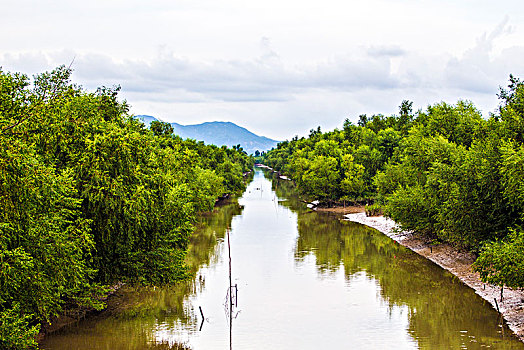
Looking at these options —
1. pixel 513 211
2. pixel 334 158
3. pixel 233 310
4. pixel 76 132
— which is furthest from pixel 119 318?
pixel 334 158

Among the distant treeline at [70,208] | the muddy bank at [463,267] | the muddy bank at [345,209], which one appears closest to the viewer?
the distant treeline at [70,208]

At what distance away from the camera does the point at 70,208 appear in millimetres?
26062

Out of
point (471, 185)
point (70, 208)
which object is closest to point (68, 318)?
point (70, 208)

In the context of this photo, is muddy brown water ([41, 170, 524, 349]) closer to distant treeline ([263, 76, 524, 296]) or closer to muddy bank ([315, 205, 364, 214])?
distant treeline ([263, 76, 524, 296])

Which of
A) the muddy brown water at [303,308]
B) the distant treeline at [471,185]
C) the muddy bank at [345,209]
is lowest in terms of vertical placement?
the muddy brown water at [303,308]

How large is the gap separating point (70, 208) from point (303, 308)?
15.3m

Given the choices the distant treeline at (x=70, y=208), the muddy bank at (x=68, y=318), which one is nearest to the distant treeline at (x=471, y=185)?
the distant treeline at (x=70, y=208)

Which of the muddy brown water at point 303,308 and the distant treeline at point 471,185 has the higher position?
the distant treeline at point 471,185

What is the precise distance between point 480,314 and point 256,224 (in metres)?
42.0

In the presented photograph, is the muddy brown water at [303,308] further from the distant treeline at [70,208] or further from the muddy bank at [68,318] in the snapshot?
the distant treeline at [70,208]

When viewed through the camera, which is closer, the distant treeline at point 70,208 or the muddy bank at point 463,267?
the distant treeline at point 70,208

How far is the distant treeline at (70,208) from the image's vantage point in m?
18.6

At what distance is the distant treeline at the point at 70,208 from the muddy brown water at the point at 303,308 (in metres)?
2.62

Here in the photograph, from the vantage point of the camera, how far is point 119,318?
102ft
